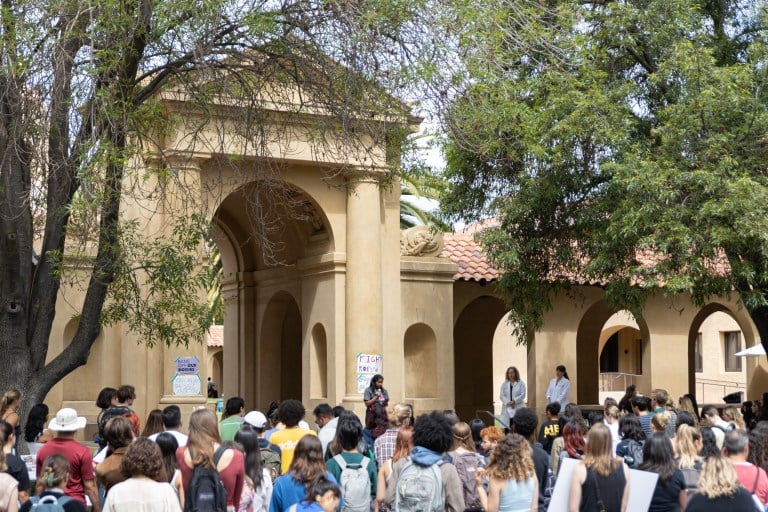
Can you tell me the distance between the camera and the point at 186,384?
1984 centimetres

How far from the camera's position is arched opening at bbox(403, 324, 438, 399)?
2378 cm

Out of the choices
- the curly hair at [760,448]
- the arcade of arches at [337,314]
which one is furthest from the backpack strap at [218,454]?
the arcade of arches at [337,314]

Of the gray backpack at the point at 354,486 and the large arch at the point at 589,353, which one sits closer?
the gray backpack at the point at 354,486

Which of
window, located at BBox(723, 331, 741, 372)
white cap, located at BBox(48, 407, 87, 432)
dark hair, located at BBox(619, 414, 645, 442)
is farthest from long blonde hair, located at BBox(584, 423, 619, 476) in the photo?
window, located at BBox(723, 331, 741, 372)

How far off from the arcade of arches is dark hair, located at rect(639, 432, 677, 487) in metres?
9.73

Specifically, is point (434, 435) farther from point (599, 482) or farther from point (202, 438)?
point (202, 438)

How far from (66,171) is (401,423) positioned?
16.7ft

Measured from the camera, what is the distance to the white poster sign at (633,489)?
26.8ft

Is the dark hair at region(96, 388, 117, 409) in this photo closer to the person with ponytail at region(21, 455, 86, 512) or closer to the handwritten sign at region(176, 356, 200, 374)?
the person with ponytail at region(21, 455, 86, 512)

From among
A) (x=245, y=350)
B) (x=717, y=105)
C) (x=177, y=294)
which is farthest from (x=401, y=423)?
(x=245, y=350)

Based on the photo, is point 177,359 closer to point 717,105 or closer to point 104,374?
point 104,374

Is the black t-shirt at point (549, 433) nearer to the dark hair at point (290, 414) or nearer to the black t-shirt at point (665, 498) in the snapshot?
the dark hair at point (290, 414)

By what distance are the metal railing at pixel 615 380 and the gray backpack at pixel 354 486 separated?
136ft

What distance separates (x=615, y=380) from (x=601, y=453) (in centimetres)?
4164
